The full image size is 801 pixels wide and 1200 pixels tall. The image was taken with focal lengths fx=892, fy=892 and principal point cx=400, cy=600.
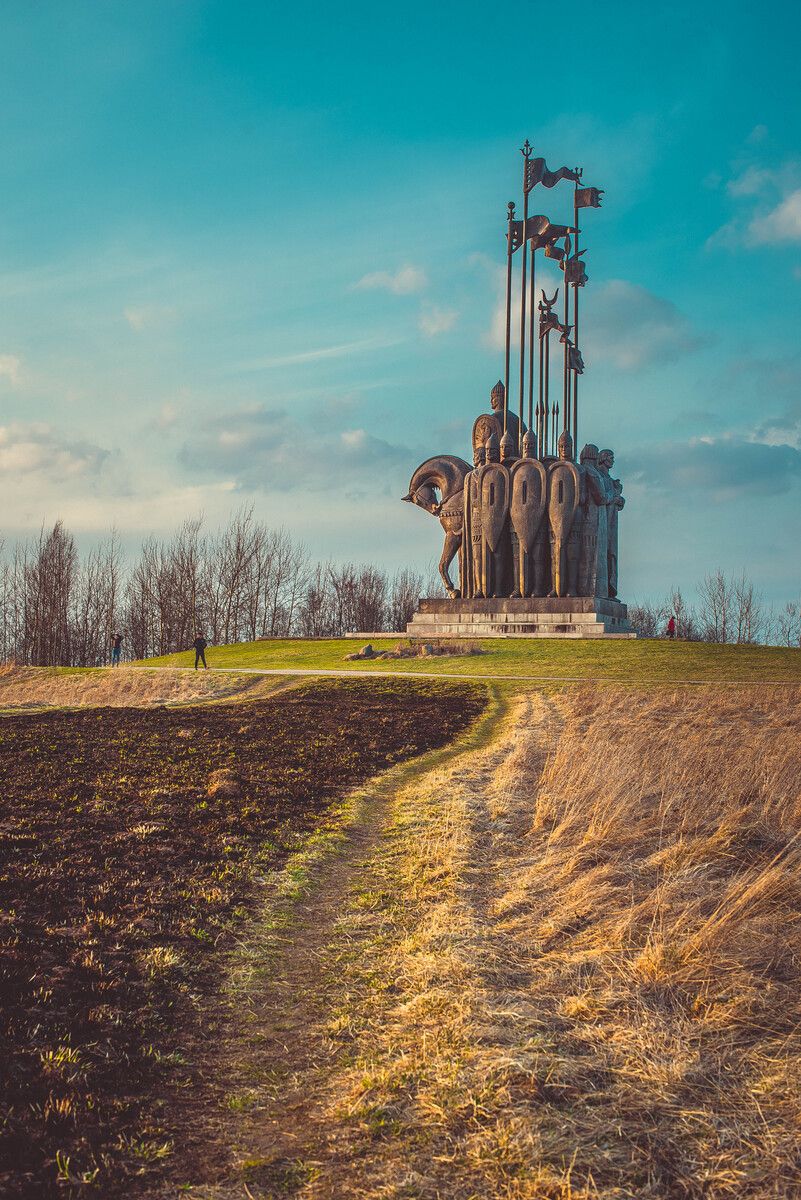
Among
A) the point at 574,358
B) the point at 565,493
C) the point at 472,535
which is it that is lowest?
the point at 472,535

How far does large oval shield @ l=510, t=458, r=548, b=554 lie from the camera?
109ft

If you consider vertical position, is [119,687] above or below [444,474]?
below

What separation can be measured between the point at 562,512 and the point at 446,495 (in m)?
5.49

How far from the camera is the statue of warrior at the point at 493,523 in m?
33.7

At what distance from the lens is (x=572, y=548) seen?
33.7 m

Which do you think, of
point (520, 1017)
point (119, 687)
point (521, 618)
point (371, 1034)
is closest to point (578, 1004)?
point (520, 1017)

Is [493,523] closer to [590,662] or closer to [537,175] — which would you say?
[590,662]

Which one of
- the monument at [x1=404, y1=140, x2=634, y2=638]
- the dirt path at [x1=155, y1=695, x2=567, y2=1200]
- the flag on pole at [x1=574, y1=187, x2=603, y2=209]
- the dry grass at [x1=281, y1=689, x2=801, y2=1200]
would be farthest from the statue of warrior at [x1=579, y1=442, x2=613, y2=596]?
the dirt path at [x1=155, y1=695, x2=567, y2=1200]

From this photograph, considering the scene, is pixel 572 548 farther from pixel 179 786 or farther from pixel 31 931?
pixel 31 931

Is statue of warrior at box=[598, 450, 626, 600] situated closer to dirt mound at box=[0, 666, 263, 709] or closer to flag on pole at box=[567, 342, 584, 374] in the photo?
flag on pole at box=[567, 342, 584, 374]

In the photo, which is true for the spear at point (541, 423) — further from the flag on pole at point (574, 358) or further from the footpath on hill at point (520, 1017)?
the footpath on hill at point (520, 1017)

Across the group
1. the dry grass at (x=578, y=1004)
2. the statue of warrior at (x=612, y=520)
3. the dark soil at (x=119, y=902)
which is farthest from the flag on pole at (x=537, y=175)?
the dry grass at (x=578, y=1004)

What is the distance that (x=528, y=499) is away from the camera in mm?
33125

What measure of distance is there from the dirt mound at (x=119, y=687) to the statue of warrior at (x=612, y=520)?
19.1 meters
